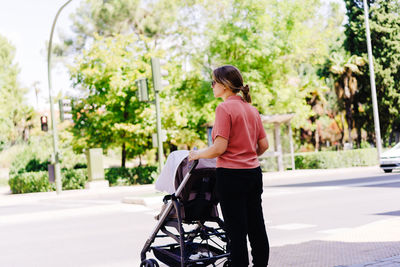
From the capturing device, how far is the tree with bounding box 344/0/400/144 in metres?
38.8

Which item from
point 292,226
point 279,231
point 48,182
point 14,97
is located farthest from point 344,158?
point 14,97

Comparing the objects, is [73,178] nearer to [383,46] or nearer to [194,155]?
[383,46]

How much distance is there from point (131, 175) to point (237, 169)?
26158mm

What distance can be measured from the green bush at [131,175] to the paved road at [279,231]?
46.8ft

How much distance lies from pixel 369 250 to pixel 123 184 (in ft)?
80.0

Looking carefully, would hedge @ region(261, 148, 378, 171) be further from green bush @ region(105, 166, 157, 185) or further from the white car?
the white car

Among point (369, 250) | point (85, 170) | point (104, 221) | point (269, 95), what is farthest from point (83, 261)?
point (269, 95)

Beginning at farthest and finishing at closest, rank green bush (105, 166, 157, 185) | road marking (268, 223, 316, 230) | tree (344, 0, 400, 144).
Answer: tree (344, 0, 400, 144)
green bush (105, 166, 157, 185)
road marking (268, 223, 316, 230)

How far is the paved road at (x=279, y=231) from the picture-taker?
648cm

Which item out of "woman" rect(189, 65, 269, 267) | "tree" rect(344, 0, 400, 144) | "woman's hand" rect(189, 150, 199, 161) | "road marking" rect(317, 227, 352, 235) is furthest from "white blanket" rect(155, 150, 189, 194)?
"tree" rect(344, 0, 400, 144)

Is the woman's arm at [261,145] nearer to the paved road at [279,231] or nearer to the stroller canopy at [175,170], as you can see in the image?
the stroller canopy at [175,170]

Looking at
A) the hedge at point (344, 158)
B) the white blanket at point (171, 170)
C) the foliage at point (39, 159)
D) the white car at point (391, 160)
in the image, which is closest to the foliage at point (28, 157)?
the foliage at point (39, 159)

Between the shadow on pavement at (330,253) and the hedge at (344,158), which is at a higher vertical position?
the shadow on pavement at (330,253)

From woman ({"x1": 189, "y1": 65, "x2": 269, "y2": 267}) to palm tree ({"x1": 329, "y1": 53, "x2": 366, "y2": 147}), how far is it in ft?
118
